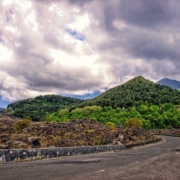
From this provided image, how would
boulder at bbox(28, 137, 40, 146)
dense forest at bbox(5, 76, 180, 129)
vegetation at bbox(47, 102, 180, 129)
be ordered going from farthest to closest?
dense forest at bbox(5, 76, 180, 129) → vegetation at bbox(47, 102, 180, 129) → boulder at bbox(28, 137, 40, 146)

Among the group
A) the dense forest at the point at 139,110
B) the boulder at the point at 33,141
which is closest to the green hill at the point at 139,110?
the dense forest at the point at 139,110

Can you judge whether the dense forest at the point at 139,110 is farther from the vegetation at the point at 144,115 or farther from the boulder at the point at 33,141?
the boulder at the point at 33,141

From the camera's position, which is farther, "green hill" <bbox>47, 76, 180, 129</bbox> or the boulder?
"green hill" <bbox>47, 76, 180, 129</bbox>

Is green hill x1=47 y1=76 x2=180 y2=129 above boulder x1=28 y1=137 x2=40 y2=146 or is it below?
above

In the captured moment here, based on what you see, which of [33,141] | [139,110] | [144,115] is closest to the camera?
[33,141]

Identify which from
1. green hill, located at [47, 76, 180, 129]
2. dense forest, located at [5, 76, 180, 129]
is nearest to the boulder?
green hill, located at [47, 76, 180, 129]

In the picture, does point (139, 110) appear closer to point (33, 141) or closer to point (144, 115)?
point (144, 115)

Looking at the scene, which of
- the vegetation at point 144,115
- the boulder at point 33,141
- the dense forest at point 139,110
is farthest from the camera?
the dense forest at point 139,110

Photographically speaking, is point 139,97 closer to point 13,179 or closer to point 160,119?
point 160,119

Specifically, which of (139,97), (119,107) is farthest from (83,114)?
(139,97)

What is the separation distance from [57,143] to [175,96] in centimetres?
16983

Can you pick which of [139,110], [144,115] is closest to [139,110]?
[139,110]

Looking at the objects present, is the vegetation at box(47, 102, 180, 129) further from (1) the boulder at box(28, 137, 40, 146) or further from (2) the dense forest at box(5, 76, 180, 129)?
(1) the boulder at box(28, 137, 40, 146)

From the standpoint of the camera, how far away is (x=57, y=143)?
22734mm
